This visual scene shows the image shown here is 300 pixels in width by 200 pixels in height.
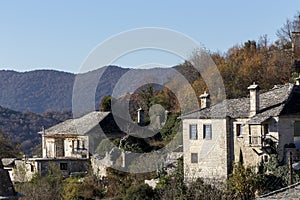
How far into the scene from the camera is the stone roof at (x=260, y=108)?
116 feet

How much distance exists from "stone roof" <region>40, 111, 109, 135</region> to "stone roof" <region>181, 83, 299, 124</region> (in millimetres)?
15620

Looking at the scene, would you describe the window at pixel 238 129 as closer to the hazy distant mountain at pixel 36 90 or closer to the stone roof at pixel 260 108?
the stone roof at pixel 260 108

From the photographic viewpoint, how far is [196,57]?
197ft

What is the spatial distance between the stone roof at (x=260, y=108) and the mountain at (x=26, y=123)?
5035 cm

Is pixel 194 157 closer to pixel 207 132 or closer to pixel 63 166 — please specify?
pixel 207 132

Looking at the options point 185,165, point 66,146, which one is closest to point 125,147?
point 185,165

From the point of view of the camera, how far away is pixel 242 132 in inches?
1462

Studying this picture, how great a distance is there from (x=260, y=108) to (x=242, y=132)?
1643 mm

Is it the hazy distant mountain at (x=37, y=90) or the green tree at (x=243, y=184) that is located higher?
the hazy distant mountain at (x=37, y=90)

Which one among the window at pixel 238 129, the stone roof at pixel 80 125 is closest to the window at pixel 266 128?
the window at pixel 238 129

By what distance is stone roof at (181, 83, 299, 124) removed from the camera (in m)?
35.5

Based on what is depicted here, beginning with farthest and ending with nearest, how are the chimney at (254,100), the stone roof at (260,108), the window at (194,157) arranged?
the window at (194,157)
the chimney at (254,100)
the stone roof at (260,108)

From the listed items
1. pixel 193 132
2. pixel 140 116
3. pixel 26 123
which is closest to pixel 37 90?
pixel 26 123

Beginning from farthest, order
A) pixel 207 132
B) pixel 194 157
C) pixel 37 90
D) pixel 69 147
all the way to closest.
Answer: pixel 37 90 → pixel 69 147 → pixel 194 157 → pixel 207 132
